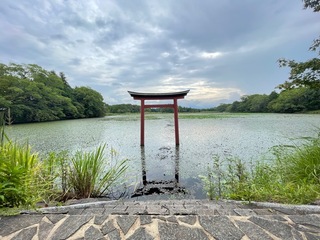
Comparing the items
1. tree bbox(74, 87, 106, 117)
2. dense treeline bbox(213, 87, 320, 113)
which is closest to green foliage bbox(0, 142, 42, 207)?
tree bbox(74, 87, 106, 117)

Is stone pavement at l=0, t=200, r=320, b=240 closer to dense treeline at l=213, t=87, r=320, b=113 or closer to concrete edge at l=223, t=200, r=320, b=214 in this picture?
concrete edge at l=223, t=200, r=320, b=214

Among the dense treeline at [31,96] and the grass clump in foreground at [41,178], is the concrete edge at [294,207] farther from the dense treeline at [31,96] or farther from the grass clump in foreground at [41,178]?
the dense treeline at [31,96]

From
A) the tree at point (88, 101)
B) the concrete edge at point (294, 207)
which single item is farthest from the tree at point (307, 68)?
the tree at point (88, 101)

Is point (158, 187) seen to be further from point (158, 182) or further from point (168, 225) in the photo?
point (168, 225)

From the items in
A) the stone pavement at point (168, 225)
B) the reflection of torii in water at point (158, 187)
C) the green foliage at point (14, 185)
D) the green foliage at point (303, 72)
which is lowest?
the reflection of torii in water at point (158, 187)

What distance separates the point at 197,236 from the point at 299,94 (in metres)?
40.4

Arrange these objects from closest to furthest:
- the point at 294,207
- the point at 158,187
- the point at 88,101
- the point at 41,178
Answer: the point at 294,207 < the point at 41,178 < the point at 158,187 < the point at 88,101

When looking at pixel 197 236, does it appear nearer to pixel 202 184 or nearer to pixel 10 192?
pixel 10 192

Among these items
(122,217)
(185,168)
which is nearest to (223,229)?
(122,217)

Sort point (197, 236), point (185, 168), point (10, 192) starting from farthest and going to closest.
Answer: point (185, 168)
point (10, 192)
point (197, 236)

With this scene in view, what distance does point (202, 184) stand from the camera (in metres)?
3.73

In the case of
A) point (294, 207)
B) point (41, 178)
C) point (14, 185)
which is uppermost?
point (14, 185)

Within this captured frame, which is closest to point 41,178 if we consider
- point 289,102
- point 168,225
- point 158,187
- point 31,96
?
point 168,225

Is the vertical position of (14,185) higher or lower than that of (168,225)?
higher
